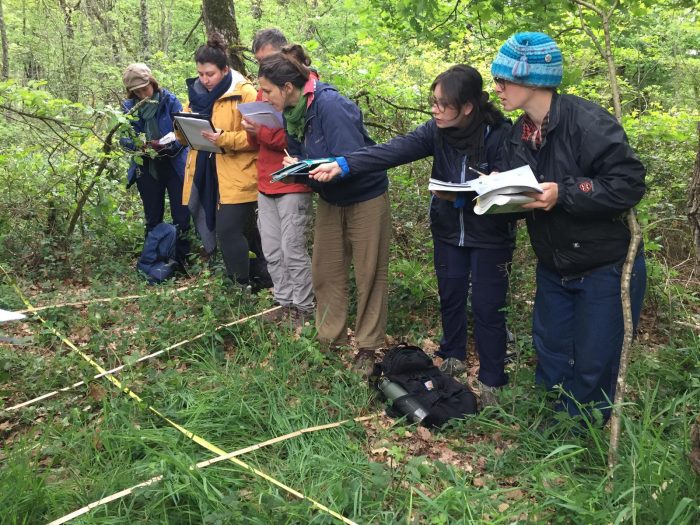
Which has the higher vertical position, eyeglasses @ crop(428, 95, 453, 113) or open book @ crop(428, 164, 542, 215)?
eyeglasses @ crop(428, 95, 453, 113)

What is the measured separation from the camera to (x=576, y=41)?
205 inches

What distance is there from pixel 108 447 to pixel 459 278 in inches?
88.6

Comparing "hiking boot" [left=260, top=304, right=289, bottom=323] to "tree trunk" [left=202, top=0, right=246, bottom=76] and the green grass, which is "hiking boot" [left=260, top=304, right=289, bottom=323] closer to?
the green grass

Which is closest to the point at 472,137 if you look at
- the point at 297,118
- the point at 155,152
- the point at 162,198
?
the point at 297,118

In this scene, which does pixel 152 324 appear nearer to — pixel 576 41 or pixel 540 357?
pixel 540 357

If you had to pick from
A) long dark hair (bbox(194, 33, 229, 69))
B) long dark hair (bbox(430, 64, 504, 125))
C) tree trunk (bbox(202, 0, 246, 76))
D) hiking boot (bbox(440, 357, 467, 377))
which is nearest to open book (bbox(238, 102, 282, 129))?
long dark hair (bbox(194, 33, 229, 69))

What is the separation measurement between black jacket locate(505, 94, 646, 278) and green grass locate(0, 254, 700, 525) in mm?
741

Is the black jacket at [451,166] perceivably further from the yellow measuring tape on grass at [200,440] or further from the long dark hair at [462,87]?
the yellow measuring tape on grass at [200,440]

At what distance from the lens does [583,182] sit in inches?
95.7

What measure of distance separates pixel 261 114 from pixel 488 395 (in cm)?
251

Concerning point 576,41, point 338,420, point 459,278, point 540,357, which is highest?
point 576,41

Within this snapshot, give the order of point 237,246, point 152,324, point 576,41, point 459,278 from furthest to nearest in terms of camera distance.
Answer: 1. point 576,41
2. point 237,246
3. point 152,324
4. point 459,278

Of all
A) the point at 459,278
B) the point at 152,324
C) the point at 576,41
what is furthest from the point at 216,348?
the point at 576,41

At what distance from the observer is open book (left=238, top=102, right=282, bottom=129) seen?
4082 millimetres
